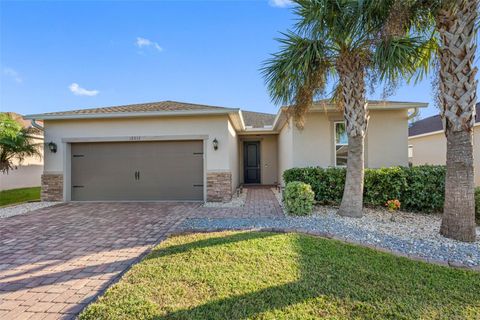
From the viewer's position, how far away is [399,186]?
22.5 feet

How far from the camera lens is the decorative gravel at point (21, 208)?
7.35 m

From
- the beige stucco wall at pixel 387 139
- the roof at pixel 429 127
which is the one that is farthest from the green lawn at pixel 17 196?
the roof at pixel 429 127

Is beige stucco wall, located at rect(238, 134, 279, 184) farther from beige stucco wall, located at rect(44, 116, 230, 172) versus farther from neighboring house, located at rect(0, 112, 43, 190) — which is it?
neighboring house, located at rect(0, 112, 43, 190)

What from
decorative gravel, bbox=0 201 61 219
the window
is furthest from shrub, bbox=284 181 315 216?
decorative gravel, bbox=0 201 61 219

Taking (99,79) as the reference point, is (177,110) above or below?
below

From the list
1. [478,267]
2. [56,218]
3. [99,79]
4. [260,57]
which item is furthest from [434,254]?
[99,79]

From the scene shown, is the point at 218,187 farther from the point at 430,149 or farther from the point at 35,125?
the point at 430,149

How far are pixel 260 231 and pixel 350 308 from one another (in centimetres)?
271

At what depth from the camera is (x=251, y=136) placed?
1437cm

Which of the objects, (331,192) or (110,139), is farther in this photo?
(110,139)

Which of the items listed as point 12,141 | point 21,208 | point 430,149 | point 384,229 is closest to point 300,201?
point 384,229

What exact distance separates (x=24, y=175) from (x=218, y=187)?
1201cm

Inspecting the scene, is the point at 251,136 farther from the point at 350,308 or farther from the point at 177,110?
the point at 350,308

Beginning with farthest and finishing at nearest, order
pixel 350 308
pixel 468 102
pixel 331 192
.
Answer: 1. pixel 331 192
2. pixel 468 102
3. pixel 350 308
